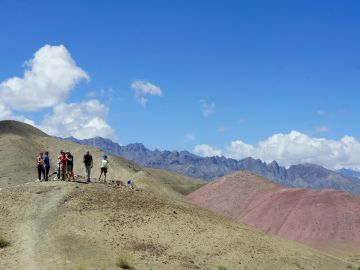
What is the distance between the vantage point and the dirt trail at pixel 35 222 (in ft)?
88.2

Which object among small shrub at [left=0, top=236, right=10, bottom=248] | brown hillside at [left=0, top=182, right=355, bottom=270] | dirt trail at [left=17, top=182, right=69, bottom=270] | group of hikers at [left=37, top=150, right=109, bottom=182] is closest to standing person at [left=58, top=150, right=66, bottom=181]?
group of hikers at [left=37, top=150, right=109, bottom=182]

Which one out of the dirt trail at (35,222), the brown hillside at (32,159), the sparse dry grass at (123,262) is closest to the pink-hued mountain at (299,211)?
the brown hillside at (32,159)

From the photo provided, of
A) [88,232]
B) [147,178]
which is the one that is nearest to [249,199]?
[147,178]

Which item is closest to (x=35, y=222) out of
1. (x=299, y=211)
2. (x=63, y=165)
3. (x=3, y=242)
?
(x=3, y=242)

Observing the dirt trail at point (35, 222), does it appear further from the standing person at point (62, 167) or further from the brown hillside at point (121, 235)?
the standing person at point (62, 167)

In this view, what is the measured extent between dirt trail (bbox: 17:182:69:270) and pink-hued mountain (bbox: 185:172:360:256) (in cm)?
3859

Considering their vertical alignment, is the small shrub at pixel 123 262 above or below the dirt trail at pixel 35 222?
below

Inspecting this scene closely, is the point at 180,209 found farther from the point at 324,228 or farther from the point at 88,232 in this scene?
the point at 324,228

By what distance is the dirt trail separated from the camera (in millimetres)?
26875

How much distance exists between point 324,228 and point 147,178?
47.5 metres

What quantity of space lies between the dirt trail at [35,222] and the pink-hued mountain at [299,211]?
1519 inches

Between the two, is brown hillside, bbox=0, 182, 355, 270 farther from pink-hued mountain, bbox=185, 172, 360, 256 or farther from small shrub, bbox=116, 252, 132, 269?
pink-hued mountain, bbox=185, 172, 360, 256

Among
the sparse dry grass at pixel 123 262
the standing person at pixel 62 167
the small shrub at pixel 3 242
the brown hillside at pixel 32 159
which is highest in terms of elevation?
the brown hillside at pixel 32 159

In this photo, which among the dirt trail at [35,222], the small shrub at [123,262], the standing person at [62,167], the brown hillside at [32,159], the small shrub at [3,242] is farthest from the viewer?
the brown hillside at [32,159]
